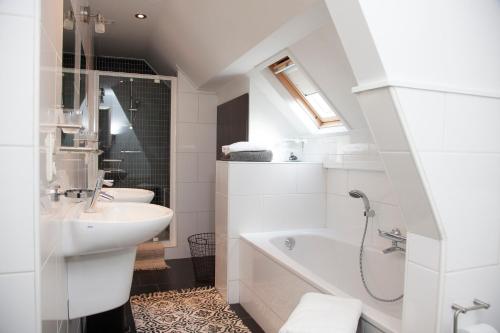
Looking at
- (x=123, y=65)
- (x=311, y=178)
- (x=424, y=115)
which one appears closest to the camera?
(x=424, y=115)

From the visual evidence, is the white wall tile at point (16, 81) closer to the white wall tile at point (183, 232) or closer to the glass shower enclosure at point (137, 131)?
the glass shower enclosure at point (137, 131)

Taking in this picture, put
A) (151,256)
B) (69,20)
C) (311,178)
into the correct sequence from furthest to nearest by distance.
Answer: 1. (151,256)
2. (311,178)
3. (69,20)

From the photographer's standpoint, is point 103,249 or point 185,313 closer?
point 103,249

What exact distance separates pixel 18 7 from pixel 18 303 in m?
0.76

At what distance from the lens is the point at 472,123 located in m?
1.24

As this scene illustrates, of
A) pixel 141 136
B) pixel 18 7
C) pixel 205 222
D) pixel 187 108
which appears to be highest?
pixel 187 108

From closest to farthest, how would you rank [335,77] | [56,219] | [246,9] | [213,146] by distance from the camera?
[56,219]
[246,9]
[335,77]
[213,146]

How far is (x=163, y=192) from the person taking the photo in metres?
4.17

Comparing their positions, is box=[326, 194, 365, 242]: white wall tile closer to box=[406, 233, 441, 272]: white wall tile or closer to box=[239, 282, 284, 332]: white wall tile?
box=[239, 282, 284, 332]: white wall tile

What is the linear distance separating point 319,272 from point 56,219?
2.21 metres

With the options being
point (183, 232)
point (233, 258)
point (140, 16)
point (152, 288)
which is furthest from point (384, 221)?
point (140, 16)

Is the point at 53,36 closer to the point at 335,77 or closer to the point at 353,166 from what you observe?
the point at 335,77

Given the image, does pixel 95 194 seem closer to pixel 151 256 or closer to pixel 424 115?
pixel 424 115

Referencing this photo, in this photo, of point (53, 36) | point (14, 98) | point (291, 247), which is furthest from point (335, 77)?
point (14, 98)
